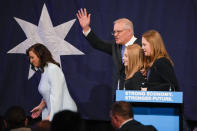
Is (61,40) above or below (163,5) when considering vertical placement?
below

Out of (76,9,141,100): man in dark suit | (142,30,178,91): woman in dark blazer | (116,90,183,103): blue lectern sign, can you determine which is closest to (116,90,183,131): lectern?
(116,90,183,103): blue lectern sign

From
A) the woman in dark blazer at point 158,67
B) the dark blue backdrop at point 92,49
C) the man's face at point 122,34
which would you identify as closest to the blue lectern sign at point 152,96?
the woman in dark blazer at point 158,67

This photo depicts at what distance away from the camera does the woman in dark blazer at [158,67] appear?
4.16m

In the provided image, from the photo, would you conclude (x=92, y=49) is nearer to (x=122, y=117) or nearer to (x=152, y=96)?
(x=152, y=96)

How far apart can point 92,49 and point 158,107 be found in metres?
2.07

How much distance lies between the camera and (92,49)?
5766 mm

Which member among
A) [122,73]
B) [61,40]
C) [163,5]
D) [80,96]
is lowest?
[80,96]

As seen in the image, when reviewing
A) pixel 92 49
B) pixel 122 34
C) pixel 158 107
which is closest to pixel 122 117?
pixel 158 107

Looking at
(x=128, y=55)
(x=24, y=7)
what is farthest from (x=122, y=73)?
(x=24, y=7)

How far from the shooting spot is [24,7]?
243 inches

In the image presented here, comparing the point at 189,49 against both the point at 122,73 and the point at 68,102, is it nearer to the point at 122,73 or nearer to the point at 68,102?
the point at 122,73

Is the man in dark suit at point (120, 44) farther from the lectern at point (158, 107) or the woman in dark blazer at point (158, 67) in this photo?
the lectern at point (158, 107)

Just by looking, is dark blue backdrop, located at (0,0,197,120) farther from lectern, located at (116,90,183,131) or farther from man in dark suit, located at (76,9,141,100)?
lectern, located at (116,90,183,131)

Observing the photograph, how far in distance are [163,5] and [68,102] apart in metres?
2.05
